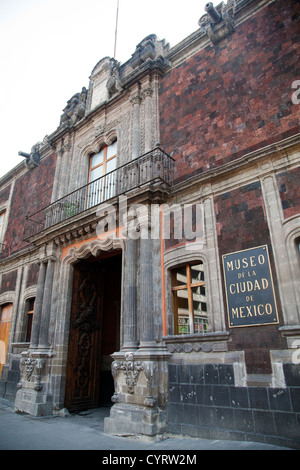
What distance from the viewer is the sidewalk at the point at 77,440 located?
4.67 meters

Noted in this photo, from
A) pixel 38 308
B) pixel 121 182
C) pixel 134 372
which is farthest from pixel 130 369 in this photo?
pixel 121 182

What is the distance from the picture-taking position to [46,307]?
29.3 ft

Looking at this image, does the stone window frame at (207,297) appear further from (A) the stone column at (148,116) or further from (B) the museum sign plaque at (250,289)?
(A) the stone column at (148,116)

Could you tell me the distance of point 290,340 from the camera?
477 centimetres

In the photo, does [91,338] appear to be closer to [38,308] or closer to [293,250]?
[38,308]

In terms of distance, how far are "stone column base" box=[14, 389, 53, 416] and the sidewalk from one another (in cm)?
46

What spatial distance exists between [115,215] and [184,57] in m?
4.78

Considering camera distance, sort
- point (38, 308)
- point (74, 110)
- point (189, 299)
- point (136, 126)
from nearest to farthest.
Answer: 1. point (189, 299)
2. point (136, 126)
3. point (38, 308)
4. point (74, 110)

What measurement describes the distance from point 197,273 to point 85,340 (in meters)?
4.40

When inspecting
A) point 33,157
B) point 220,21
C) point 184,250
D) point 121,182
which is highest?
point 33,157

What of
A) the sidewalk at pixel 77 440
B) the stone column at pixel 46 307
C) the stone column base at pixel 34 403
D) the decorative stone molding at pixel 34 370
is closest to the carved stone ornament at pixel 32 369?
the decorative stone molding at pixel 34 370

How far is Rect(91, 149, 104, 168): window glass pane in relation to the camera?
403 inches
